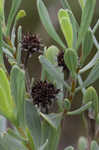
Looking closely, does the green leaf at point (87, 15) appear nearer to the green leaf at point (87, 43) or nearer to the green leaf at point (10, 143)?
the green leaf at point (87, 43)

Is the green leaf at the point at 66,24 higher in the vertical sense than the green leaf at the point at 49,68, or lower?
higher

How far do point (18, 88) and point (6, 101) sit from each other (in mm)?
18

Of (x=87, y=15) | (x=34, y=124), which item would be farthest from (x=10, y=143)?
(x=87, y=15)

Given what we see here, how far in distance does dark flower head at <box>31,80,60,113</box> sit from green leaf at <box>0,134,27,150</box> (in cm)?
4

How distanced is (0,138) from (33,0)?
4.80 feet

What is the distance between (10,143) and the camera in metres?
0.25

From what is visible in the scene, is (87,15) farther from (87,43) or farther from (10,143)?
(10,143)

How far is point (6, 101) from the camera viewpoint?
0.24 meters

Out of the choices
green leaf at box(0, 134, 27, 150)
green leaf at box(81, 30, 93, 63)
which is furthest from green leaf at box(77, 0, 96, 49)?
green leaf at box(0, 134, 27, 150)

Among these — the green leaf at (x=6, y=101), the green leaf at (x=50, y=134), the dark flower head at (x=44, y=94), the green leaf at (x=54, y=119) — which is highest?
the green leaf at (x=6, y=101)

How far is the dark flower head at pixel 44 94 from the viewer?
0.28 meters

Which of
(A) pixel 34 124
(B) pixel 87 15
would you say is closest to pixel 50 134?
(A) pixel 34 124

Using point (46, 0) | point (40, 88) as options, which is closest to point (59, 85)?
point (40, 88)

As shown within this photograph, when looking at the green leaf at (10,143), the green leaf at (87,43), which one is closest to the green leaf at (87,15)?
the green leaf at (87,43)
